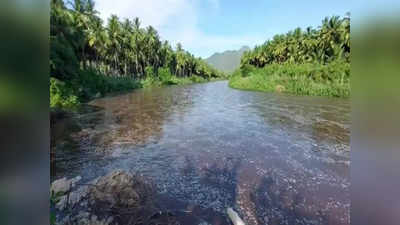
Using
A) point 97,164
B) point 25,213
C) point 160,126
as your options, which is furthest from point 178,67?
point 25,213

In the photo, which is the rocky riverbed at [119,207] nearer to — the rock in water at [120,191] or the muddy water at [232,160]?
the rock in water at [120,191]

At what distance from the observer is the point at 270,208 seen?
137 inches

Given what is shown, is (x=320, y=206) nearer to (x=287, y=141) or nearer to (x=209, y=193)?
(x=209, y=193)

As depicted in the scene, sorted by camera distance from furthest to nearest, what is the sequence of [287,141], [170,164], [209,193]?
1. [287,141]
2. [170,164]
3. [209,193]

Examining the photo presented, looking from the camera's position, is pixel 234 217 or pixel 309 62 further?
pixel 309 62

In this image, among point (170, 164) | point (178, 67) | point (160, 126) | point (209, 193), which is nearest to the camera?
point (209, 193)

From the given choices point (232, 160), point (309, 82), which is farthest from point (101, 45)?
point (232, 160)

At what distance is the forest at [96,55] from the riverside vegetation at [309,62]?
15255 mm

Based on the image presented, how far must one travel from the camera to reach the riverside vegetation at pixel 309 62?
19766 millimetres

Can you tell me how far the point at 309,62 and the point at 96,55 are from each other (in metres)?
32.2

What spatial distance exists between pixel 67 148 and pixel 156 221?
15.3 ft

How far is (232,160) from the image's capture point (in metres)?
5.54

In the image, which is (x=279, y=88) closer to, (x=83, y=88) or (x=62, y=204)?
(x=83, y=88)

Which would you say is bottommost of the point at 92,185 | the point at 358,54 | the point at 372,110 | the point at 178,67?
the point at 92,185
